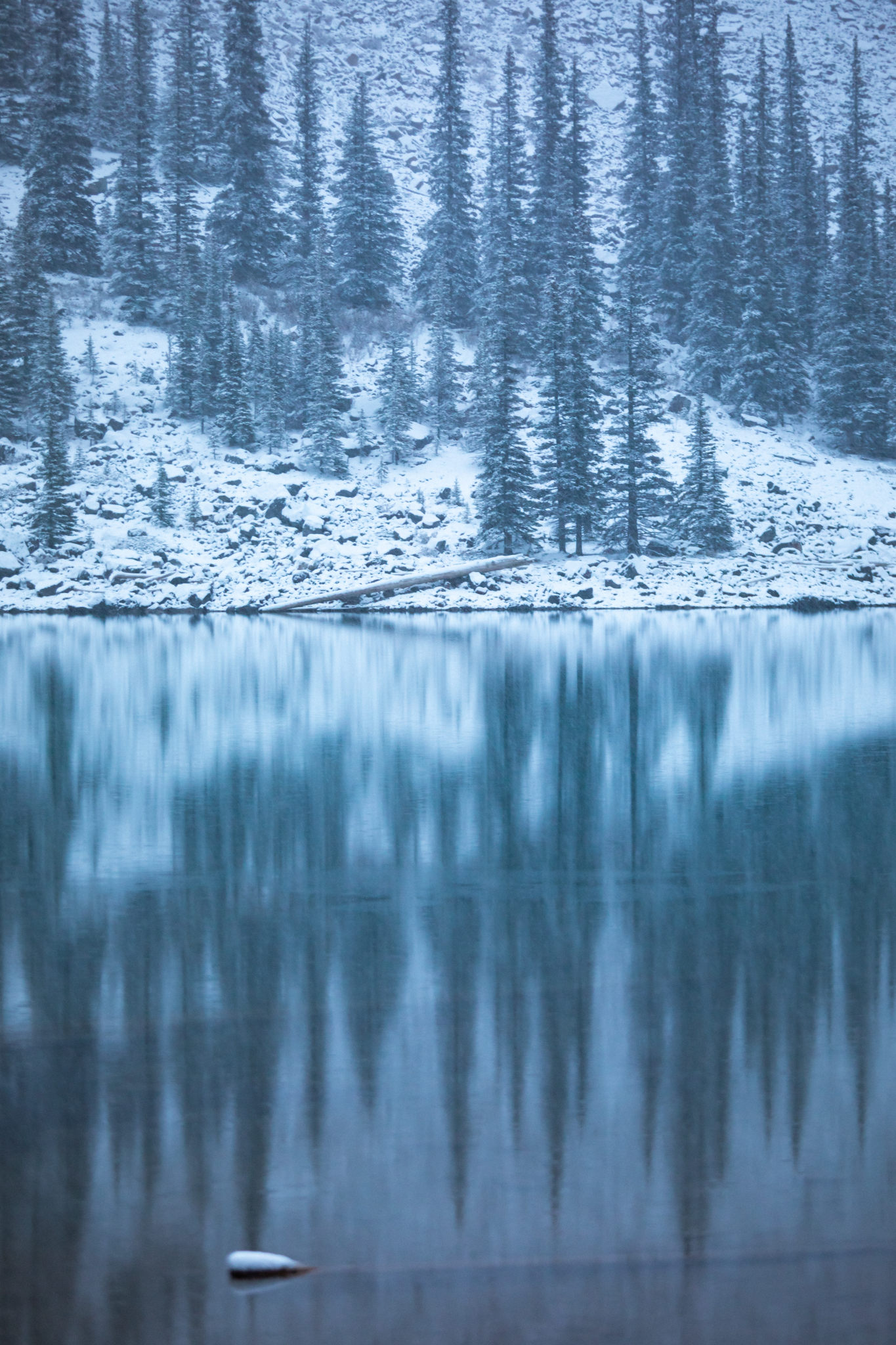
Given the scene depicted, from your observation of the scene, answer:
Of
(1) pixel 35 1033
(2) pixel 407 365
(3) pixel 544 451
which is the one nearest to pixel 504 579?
(3) pixel 544 451

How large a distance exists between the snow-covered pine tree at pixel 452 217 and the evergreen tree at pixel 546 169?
3520 millimetres

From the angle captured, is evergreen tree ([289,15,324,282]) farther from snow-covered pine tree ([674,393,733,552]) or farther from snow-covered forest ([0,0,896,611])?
snow-covered pine tree ([674,393,733,552])

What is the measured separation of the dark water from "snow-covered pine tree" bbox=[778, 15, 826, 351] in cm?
6442

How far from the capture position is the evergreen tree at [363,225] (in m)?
71.9

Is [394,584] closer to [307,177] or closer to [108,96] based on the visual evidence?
[307,177]

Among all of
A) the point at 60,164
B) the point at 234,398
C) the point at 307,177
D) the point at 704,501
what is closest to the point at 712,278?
the point at 704,501

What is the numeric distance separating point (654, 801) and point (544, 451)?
45.1 meters

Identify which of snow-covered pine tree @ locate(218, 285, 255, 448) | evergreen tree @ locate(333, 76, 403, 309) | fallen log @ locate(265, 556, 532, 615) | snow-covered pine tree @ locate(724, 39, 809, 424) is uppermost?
evergreen tree @ locate(333, 76, 403, 309)

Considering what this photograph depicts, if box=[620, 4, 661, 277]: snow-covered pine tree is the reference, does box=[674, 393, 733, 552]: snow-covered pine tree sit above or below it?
below

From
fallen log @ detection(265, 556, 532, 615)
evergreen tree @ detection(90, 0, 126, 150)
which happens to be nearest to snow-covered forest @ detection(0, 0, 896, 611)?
evergreen tree @ detection(90, 0, 126, 150)

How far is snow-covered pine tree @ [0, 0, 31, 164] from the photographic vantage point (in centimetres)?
7944

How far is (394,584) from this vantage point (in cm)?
4875

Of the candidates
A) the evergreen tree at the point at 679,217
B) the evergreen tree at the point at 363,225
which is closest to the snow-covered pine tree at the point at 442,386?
the evergreen tree at the point at 363,225

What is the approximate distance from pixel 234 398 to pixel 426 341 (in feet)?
52.2
